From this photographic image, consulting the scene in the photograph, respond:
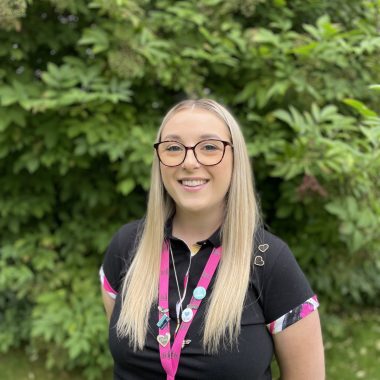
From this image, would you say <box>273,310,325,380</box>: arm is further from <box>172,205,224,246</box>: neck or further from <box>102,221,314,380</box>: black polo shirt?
<box>172,205,224,246</box>: neck

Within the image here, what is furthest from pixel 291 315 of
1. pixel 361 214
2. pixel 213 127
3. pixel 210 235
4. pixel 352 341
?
pixel 352 341

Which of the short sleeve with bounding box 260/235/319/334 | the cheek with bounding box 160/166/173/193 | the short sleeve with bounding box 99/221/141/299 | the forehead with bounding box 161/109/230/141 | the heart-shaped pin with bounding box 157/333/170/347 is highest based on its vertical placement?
the forehead with bounding box 161/109/230/141

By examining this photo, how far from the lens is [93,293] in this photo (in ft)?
10.2

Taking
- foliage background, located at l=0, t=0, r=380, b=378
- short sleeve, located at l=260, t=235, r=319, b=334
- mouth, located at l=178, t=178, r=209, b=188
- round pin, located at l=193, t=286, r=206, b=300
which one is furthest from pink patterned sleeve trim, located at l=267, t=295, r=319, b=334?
foliage background, located at l=0, t=0, r=380, b=378

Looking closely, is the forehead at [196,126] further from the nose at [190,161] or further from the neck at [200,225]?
the neck at [200,225]

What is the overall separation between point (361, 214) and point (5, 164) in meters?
2.26

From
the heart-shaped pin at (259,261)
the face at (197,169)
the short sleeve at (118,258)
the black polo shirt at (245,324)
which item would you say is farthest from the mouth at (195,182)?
the short sleeve at (118,258)

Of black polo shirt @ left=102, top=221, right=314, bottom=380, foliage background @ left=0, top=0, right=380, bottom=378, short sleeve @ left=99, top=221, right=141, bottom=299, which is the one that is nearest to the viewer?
black polo shirt @ left=102, top=221, right=314, bottom=380

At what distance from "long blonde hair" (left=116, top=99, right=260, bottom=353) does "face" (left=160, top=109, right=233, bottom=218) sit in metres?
0.04

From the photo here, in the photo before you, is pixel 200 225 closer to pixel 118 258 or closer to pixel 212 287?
pixel 212 287

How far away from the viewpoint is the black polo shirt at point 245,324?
4.84 ft

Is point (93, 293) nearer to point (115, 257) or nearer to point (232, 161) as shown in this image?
point (115, 257)

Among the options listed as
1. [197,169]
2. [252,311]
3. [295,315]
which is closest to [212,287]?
[252,311]

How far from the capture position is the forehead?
1.54 metres
